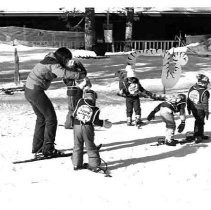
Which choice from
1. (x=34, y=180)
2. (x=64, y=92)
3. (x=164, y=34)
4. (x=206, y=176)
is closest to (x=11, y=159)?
(x=34, y=180)

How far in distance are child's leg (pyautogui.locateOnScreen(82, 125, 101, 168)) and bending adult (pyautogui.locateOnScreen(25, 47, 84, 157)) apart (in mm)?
887

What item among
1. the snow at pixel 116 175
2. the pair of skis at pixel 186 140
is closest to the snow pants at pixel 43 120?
the snow at pixel 116 175

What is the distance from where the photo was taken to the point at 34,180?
657 centimetres

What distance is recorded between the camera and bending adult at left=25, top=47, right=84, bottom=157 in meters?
7.11

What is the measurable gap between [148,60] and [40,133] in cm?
1560

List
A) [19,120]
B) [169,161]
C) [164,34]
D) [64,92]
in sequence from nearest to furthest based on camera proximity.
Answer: [169,161]
[19,120]
[64,92]
[164,34]

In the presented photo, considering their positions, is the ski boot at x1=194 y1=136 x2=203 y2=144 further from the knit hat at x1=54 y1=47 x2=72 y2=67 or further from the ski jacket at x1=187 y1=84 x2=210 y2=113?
the knit hat at x1=54 y1=47 x2=72 y2=67

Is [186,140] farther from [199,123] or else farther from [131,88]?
[131,88]

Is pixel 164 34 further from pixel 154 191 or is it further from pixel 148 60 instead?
pixel 154 191

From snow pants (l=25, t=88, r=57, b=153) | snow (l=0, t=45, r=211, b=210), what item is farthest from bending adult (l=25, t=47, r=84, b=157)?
snow (l=0, t=45, r=211, b=210)

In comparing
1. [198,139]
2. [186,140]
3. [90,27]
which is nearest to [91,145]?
[186,140]

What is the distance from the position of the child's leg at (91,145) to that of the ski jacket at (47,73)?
0.89 m

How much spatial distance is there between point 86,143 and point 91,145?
8 centimetres

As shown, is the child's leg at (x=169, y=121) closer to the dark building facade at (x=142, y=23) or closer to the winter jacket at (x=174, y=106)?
the winter jacket at (x=174, y=106)
